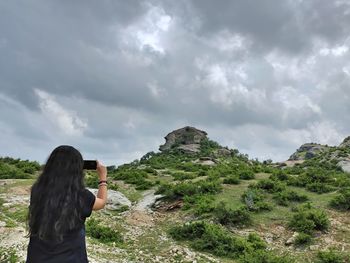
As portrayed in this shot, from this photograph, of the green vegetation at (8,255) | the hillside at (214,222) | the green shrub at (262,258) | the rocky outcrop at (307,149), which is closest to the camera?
the green vegetation at (8,255)

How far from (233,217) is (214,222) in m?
1.08

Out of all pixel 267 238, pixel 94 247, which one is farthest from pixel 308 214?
pixel 94 247

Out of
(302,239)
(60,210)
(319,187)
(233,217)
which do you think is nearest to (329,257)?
(302,239)

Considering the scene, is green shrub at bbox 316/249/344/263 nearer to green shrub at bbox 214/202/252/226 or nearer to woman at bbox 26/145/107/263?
green shrub at bbox 214/202/252/226

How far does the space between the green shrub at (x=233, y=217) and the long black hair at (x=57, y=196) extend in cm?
1623

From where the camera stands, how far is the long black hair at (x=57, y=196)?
4.69 metres

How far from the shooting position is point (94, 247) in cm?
1528

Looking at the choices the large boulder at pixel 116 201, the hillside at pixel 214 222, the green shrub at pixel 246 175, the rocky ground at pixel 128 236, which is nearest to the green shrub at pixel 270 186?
the hillside at pixel 214 222

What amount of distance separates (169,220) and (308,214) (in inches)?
290

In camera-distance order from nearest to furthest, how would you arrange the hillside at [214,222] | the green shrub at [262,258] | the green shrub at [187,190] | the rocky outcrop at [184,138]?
the green shrub at [262,258], the hillside at [214,222], the green shrub at [187,190], the rocky outcrop at [184,138]

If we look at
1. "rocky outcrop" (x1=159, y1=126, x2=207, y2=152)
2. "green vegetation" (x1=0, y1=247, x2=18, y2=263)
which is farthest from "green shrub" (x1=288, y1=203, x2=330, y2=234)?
"rocky outcrop" (x1=159, y1=126, x2=207, y2=152)

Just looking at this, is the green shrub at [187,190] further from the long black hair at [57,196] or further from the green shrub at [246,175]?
the long black hair at [57,196]

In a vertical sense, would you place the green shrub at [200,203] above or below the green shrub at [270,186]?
below

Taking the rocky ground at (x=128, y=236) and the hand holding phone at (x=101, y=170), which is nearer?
the hand holding phone at (x=101, y=170)
